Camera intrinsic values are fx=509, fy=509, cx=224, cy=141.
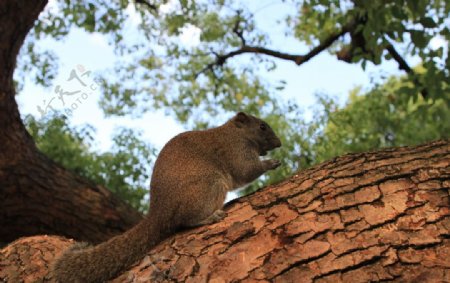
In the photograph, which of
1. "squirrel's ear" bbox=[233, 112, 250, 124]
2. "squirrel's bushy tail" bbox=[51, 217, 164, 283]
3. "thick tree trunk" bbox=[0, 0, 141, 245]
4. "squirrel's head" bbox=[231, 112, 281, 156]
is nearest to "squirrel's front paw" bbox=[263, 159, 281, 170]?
"squirrel's head" bbox=[231, 112, 281, 156]

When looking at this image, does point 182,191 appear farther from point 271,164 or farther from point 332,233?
point 271,164

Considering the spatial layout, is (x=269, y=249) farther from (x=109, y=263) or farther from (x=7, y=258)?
(x=7, y=258)

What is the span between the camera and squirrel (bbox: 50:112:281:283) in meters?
3.02

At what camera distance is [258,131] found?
5.43 m

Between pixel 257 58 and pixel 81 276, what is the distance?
7.30m

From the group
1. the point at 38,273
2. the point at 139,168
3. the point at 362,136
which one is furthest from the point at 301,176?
the point at 362,136

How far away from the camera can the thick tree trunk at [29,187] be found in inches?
210

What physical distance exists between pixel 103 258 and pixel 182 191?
0.83 metres

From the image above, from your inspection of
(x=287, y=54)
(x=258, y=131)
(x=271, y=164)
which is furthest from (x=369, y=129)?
(x=271, y=164)

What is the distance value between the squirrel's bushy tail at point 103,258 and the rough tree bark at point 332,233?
0.09 m

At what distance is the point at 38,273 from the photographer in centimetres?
325

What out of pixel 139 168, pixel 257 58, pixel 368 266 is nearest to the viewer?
pixel 368 266

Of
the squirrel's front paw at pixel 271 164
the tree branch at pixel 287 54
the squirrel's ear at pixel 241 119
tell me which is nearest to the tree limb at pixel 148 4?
the tree branch at pixel 287 54

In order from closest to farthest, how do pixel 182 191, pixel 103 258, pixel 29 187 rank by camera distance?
1. pixel 103 258
2. pixel 182 191
3. pixel 29 187
